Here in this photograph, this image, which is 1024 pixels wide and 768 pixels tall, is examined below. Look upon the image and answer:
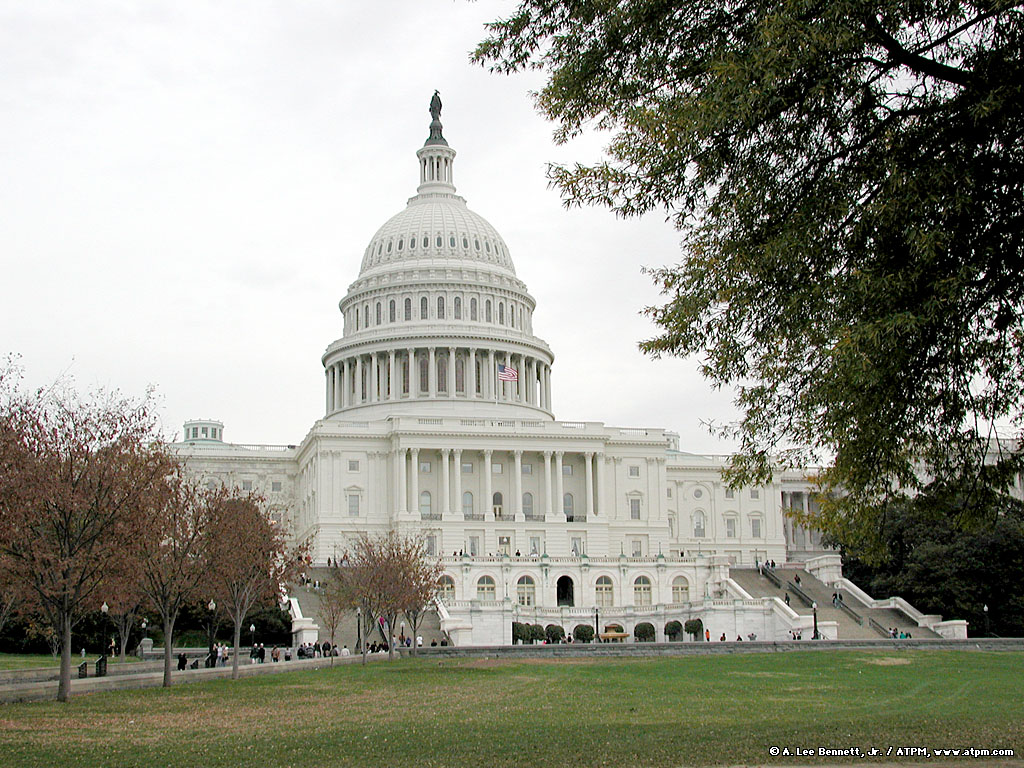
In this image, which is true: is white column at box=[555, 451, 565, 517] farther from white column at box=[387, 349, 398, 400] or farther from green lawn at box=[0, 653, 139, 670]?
green lawn at box=[0, 653, 139, 670]

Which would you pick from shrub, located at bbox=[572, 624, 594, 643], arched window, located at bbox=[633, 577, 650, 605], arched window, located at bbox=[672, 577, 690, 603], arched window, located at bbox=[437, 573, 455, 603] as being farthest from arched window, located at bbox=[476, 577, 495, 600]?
arched window, located at bbox=[672, 577, 690, 603]

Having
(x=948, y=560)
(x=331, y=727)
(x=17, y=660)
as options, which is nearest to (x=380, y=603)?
(x=17, y=660)

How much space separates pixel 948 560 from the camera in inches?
3236

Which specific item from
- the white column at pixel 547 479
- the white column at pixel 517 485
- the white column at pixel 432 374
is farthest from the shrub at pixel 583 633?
the white column at pixel 432 374

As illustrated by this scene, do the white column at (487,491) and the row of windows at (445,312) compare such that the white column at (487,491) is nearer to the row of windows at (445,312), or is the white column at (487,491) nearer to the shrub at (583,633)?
the row of windows at (445,312)

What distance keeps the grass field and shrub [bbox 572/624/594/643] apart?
3426 cm

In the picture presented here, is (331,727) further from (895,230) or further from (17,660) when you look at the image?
(17,660)

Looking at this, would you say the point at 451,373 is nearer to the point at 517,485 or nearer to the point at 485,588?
the point at 517,485

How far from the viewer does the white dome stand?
13062cm

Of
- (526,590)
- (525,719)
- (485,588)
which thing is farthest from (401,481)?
(525,719)

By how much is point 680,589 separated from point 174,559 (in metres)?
56.1

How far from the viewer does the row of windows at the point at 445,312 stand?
12725cm

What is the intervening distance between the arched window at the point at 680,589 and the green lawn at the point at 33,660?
42181 millimetres

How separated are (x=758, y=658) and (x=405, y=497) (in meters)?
58.5
